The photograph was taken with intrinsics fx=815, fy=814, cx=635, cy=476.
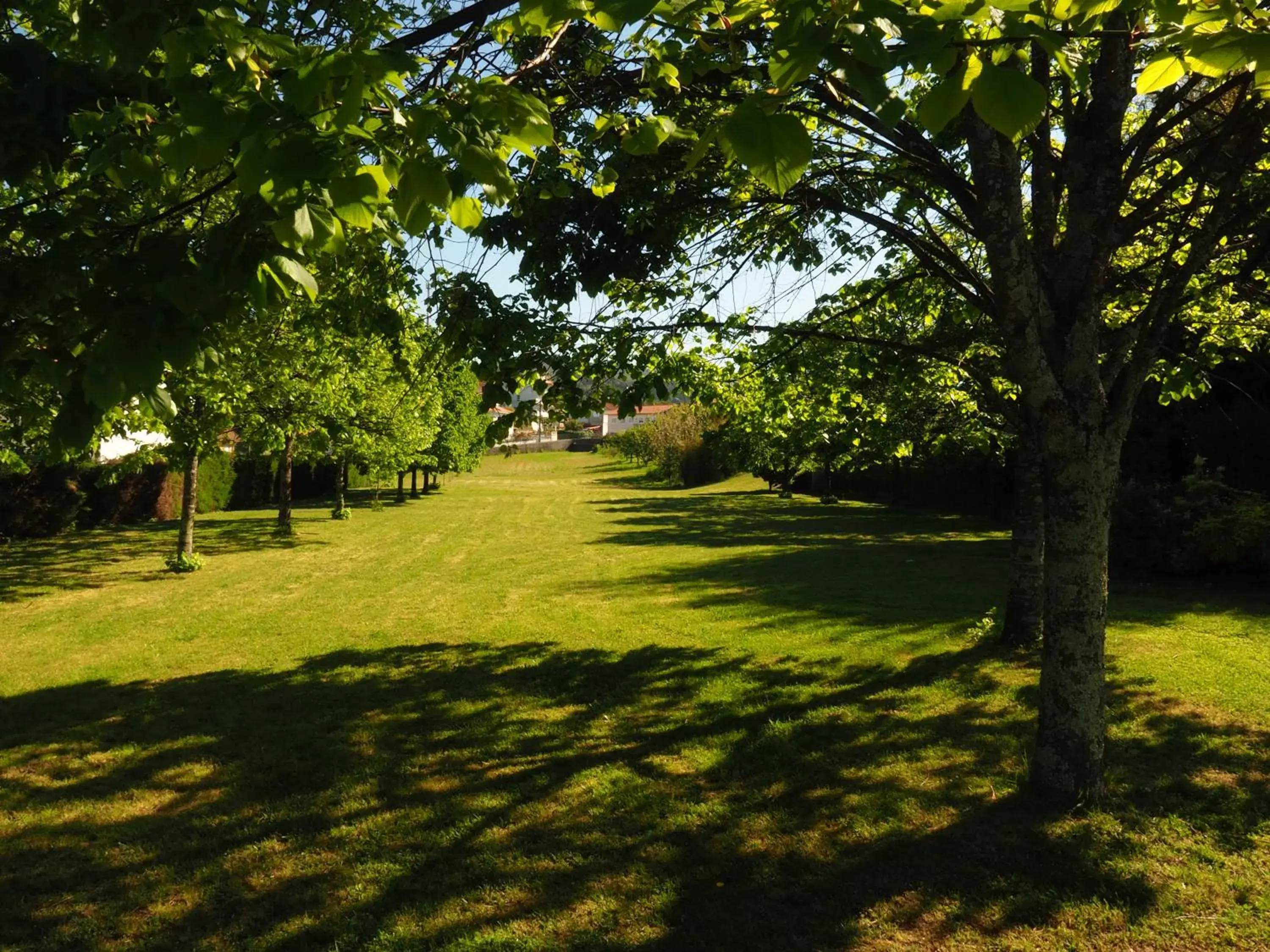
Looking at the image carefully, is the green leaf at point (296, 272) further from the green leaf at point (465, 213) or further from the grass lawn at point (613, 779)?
the grass lawn at point (613, 779)

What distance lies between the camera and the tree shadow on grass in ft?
47.1

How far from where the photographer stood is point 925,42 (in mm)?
1915

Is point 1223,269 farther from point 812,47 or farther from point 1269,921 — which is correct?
point 812,47

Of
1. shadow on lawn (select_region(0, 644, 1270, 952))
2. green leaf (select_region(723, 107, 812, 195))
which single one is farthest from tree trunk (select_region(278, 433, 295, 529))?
green leaf (select_region(723, 107, 812, 195))

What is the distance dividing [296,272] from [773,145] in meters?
1.43

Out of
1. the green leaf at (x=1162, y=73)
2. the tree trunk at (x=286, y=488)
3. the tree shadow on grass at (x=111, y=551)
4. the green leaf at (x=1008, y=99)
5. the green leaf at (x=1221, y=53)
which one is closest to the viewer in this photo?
the green leaf at (x=1008, y=99)

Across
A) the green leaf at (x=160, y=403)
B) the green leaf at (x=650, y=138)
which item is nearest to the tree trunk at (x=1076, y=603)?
the green leaf at (x=650, y=138)

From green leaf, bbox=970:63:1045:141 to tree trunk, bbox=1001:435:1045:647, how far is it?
23.6 feet

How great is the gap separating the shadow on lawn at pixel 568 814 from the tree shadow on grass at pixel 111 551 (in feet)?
25.3

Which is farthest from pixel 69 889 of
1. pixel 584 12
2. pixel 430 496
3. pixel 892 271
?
pixel 430 496

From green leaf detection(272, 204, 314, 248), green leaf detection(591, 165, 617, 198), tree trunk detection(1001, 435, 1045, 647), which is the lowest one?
tree trunk detection(1001, 435, 1045, 647)

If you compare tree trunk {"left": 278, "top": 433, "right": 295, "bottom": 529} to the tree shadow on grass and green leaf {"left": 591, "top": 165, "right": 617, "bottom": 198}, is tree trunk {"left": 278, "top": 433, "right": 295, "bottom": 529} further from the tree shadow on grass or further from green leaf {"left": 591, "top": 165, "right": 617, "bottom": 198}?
green leaf {"left": 591, "top": 165, "right": 617, "bottom": 198}

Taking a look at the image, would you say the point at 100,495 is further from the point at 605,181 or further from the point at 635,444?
the point at 635,444

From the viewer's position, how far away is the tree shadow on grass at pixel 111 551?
14.4m
